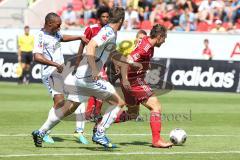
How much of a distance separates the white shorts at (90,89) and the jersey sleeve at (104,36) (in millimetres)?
708

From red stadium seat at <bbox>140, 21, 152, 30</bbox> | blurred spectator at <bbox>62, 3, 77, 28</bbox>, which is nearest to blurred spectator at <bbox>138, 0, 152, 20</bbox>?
red stadium seat at <bbox>140, 21, 152, 30</bbox>

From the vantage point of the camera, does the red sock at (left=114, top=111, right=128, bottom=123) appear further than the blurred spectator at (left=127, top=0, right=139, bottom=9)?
No

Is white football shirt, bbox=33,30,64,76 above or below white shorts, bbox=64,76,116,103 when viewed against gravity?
above

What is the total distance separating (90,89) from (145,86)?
3.96 feet

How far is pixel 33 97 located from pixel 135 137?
33.3 ft

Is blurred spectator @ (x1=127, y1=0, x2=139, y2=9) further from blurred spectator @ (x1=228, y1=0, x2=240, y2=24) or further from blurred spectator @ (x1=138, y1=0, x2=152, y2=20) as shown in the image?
blurred spectator @ (x1=228, y1=0, x2=240, y2=24)

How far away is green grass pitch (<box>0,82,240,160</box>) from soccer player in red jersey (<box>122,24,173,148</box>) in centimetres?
32

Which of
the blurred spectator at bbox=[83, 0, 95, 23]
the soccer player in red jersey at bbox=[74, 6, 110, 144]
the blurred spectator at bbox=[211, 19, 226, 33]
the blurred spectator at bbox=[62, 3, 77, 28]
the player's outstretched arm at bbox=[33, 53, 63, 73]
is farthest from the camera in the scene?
the blurred spectator at bbox=[83, 0, 95, 23]

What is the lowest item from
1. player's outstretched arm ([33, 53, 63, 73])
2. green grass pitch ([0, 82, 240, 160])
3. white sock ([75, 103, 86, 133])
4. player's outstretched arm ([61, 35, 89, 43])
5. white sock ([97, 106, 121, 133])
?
green grass pitch ([0, 82, 240, 160])

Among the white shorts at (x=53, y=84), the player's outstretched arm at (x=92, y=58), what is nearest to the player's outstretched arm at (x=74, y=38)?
the white shorts at (x=53, y=84)

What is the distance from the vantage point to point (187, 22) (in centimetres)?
3206

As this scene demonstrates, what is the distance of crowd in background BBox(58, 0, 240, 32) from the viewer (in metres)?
31.7

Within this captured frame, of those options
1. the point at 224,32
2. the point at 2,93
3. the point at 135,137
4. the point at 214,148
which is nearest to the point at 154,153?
the point at 214,148

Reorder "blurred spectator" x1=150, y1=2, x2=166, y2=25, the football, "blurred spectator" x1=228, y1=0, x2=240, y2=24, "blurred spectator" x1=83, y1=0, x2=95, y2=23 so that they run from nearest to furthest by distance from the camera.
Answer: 1. the football
2. "blurred spectator" x1=228, y1=0, x2=240, y2=24
3. "blurred spectator" x1=150, y1=2, x2=166, y2=25
4. "blurred spectator" x1=83, y1=0, x2=95, y2=23
